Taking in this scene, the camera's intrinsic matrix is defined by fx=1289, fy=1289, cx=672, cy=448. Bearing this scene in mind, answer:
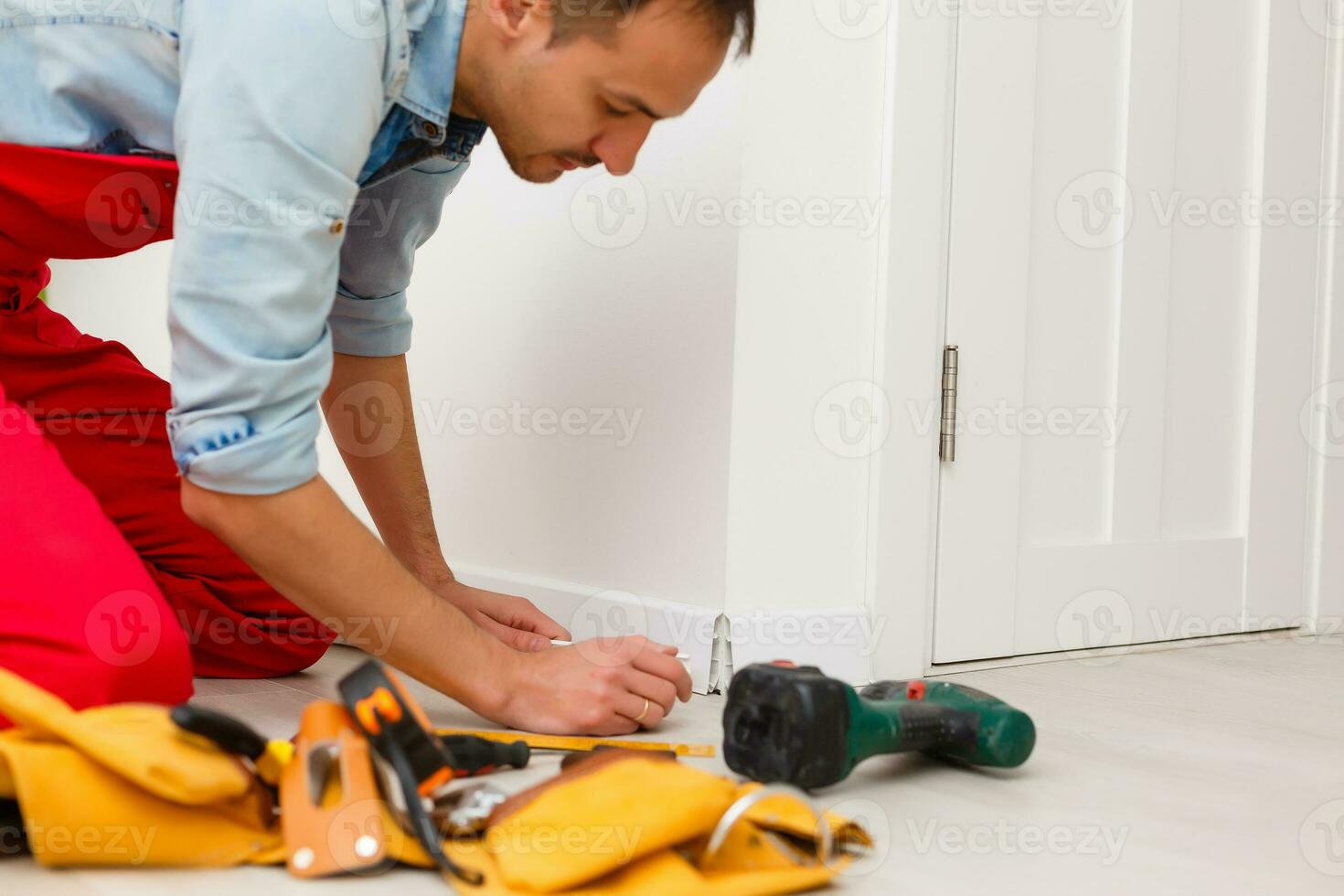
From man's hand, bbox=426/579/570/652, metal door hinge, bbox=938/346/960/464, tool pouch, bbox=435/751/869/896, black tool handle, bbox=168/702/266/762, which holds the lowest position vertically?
man's hand, bbox=426/579/570/652

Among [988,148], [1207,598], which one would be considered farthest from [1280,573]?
[988,148]

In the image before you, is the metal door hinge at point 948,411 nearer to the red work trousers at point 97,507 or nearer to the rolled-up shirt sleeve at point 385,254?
the rolled-up shirt sleeve at point 385,254

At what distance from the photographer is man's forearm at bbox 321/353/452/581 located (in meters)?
1.35

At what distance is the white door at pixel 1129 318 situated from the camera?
145cm

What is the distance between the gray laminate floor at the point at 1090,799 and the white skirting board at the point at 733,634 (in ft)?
0.16

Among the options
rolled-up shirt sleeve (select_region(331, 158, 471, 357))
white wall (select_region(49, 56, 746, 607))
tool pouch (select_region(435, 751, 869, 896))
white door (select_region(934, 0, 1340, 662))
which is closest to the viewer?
tool pouch (select_region(435, 751, 869, 896))

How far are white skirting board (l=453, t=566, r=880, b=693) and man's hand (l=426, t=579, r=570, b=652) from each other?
4.7 inches

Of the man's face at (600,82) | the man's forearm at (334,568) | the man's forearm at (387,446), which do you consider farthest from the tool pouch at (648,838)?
the man's forearm at (387,446)

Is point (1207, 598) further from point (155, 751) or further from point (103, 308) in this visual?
point (103, 308)

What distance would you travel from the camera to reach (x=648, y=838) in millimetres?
688

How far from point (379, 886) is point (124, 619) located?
356mm

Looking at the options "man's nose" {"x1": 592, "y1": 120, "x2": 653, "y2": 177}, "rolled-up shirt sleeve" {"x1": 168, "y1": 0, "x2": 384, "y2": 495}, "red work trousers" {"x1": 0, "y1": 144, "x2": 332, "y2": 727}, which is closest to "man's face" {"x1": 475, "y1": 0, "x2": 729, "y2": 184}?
"man's nose" {"x1": 592, "y1": 120, "x2": 653, "y2": 177}

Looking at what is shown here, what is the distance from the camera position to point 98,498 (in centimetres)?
130

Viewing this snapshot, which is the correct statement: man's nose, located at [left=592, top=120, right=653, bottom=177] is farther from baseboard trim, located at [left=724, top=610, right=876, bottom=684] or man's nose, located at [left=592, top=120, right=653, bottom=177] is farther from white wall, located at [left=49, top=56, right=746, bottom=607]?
baseboard trim, located at [left=724, top=610, right=876, bottom=684]
